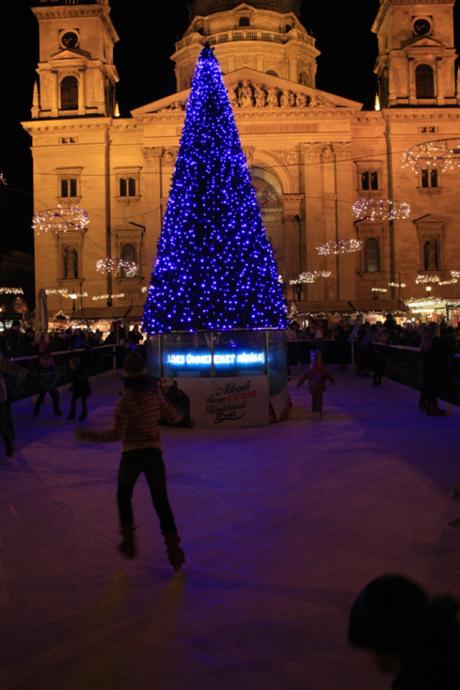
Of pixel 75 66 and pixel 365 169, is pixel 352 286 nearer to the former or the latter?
pixel 365 169

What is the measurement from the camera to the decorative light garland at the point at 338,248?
163ft

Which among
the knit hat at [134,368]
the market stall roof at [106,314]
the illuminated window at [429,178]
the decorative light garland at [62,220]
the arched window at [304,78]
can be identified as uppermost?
the arched window at [304,78]

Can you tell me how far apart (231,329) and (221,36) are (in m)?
53.3

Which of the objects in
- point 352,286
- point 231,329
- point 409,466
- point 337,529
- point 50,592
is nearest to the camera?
point 50,592

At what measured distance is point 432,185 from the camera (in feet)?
177

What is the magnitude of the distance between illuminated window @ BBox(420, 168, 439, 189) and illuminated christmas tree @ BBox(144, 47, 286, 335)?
135 ft

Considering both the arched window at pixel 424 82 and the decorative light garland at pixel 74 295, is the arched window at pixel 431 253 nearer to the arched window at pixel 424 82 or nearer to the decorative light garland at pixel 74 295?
the arched window at pixel 424 82

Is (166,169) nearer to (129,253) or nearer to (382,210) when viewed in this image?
(129,253)

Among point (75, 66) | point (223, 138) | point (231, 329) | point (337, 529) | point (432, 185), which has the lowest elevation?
point (337, 529)

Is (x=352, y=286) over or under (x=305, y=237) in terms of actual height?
under

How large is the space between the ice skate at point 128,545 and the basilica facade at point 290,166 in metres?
45.9

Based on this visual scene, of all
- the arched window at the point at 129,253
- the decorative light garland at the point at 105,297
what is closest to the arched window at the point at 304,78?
the arched window at the point at 129,253

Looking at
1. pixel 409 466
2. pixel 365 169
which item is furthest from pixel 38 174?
pixel 409 466

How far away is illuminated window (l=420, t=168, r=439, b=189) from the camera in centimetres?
5378
